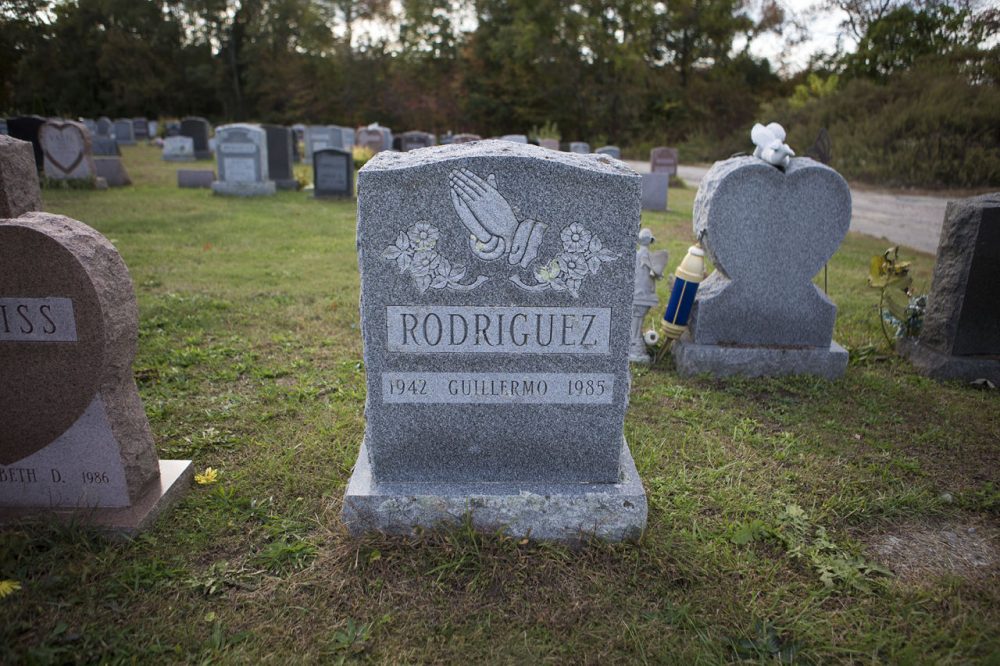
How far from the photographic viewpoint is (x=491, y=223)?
2277 millimetres

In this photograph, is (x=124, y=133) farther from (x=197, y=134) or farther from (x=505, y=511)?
(x=505, y=511)

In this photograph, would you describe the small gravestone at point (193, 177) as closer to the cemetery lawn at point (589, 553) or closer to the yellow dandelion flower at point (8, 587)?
the cemetery lawn at point (589, 553)

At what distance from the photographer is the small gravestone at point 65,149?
1116 cm

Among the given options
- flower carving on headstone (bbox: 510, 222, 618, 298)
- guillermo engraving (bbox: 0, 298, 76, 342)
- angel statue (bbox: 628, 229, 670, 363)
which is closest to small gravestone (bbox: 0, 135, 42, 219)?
guillermo engraving (bbox: 0, 298, 76, 342)

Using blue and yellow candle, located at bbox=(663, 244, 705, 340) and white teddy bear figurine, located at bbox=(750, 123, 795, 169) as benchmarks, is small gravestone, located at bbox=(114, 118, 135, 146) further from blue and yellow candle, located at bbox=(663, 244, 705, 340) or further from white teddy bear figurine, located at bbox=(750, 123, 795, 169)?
white teddy bear figurine, located at bbox=(750, 123, 795, 169)

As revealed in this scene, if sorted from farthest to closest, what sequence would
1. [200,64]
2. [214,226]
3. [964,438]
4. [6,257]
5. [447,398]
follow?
[200,64] < [214,226] < [964,438] < [447,398] < [6,257]

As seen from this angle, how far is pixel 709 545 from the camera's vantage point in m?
A: 2.48

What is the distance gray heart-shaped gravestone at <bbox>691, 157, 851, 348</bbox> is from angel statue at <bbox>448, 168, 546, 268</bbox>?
2243 millimetres

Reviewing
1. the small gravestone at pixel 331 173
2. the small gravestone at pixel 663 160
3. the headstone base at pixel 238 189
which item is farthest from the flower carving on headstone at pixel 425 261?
the small gravestone at pixel 663 160

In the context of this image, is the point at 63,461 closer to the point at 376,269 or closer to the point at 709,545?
the point at 376,269

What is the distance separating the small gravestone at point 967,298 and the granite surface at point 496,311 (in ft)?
9.86

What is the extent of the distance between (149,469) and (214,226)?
7.13 meters

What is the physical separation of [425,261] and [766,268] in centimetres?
280

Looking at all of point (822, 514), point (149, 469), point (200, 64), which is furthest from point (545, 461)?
point (200, 64)
